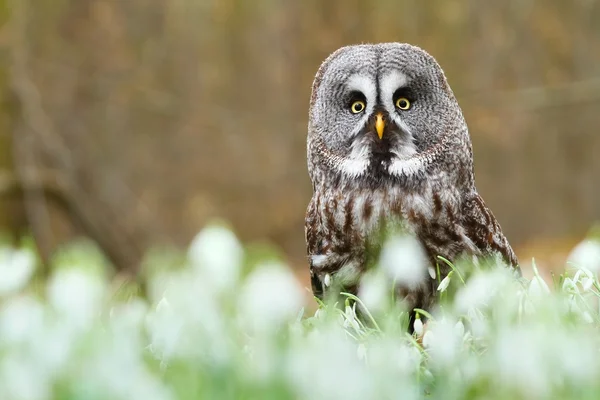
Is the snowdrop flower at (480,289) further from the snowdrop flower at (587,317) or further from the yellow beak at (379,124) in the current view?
the yellow beak at (379,124)

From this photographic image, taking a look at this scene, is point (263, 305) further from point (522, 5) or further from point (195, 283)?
point (522, 5)

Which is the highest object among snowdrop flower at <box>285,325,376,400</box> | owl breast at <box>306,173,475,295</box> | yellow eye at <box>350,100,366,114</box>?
snowdrop flower at <box>285,325,376,400</box>

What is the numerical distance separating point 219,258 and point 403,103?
1.80m

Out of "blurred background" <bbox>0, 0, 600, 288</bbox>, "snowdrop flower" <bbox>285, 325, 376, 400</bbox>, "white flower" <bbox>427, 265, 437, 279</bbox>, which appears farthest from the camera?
"blurred background" <bbox>0, 0, 600, 288</bbox>

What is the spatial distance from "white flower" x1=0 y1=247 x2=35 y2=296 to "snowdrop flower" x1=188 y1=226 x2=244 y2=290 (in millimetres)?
354

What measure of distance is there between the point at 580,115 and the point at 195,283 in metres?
7.58

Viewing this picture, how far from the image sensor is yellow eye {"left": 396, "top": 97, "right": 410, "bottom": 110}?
3459 mm

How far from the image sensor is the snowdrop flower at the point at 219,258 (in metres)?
1.81

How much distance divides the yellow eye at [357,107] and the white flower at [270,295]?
182 centimetres

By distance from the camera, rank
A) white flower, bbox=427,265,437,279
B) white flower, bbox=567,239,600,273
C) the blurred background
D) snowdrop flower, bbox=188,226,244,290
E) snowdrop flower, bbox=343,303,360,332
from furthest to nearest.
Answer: the blurred background < white flower, bbox=427,265,437,279 < snowdrop flower, bbox=343,303,360,332 < white flower, bbox=567,239,600,273 < snowdrop flower, bbox=188,226,244,290

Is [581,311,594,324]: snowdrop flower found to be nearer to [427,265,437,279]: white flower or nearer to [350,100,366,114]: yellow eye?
[427,265,437,279]: white flower

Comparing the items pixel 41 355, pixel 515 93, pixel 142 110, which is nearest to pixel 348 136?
pixel 41 355

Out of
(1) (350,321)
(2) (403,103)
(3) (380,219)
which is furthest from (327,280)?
(1) (350,321)

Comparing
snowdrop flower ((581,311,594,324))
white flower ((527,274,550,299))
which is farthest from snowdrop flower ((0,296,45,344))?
snowdrop flower ((581,311,594,324))
